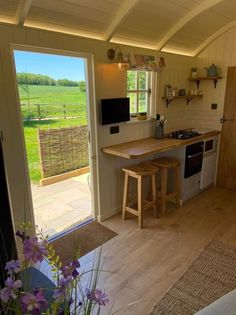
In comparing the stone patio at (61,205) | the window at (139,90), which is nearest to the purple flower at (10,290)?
the stone patio at (61,205)

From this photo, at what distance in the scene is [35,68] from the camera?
2.71 meters

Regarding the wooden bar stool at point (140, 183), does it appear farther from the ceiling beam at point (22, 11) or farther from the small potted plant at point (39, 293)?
the small potted plant at point (39, 293)

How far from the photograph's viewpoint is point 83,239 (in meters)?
2.65

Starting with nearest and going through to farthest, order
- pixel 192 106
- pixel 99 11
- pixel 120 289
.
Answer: pixel 120 289, pixel 99 11, pixel 192 106

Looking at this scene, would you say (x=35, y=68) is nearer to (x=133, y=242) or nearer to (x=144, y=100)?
(x=144, y=100)

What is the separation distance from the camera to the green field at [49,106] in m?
2.97

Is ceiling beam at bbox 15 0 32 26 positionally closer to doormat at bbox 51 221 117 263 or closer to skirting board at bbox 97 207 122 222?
doormat at bbox 51 221 117 263

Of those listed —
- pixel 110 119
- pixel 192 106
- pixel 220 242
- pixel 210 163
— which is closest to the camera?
pixel 220 242

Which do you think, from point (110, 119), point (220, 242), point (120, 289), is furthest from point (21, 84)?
point (220, 242)

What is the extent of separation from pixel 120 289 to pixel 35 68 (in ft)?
8.14

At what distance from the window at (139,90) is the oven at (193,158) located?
0.83 m

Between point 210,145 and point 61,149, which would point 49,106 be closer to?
point 61,149

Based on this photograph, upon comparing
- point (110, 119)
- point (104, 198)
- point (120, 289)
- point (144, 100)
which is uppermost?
point (144, 100)

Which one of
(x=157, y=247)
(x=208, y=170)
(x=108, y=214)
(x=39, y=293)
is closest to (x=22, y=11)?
(x=39, y=293)
